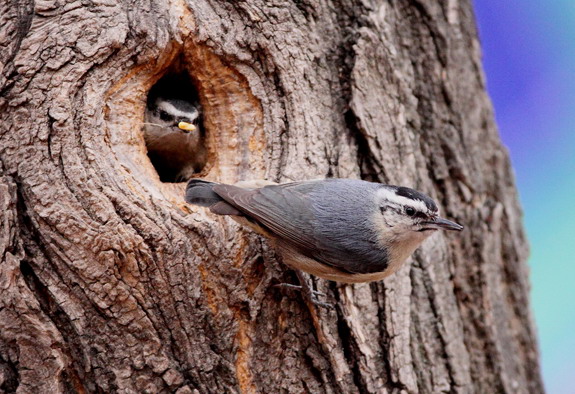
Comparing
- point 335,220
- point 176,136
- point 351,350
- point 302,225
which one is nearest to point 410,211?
point 335,220

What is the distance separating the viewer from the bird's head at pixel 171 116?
3064 mm

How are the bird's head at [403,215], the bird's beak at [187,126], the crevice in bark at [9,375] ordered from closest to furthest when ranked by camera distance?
the crevice in bark at [9,375]
the bird's head at [403,215]
the bird's beak at [187,126]

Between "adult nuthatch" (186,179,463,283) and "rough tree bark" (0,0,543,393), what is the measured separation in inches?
4.0

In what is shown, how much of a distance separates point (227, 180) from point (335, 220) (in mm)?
472

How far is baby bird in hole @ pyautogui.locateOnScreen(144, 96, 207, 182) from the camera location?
3.08 m

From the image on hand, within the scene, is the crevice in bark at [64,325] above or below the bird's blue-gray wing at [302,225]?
below

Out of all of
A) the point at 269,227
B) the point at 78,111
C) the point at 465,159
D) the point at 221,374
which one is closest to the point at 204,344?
the point at 221,374

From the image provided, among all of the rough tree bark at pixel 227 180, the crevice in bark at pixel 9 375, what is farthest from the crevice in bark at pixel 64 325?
the crevice in bark at pixel 9 375

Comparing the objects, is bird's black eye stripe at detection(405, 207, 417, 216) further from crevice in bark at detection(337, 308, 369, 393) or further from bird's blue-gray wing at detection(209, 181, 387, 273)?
crevice in bark at detection(337, 308, 369, 393)

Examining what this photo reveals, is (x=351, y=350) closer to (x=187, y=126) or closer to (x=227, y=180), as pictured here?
(x=227, y=180)

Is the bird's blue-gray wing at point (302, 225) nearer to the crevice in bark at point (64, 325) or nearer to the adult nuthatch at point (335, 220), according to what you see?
the adult nuthatch at point (335, 220)

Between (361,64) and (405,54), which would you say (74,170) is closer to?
(361,64)

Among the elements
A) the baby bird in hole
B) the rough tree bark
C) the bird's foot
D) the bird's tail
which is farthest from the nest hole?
the bird's foot

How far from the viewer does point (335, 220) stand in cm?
246
